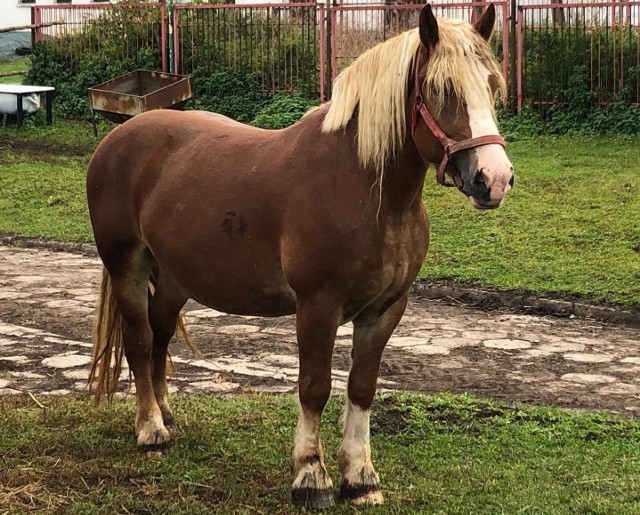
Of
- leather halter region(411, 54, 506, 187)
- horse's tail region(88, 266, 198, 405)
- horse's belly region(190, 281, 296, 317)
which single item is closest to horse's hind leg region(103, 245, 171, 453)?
horse's tail region(88, 266, 198, 405)

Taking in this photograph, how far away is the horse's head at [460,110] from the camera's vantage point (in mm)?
3771

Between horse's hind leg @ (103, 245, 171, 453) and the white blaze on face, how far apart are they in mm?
2119

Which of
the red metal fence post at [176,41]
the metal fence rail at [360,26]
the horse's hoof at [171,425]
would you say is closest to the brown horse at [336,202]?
the horse's hoof at [171,425]

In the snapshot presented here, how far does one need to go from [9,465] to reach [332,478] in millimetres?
1572

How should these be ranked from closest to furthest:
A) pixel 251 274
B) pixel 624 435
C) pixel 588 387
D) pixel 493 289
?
pixel 251 274 < pixel 624 435 < pixel 588 387 < pixel 493 289

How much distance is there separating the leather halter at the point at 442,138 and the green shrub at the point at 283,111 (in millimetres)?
12899

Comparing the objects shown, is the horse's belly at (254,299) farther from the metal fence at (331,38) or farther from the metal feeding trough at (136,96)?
the metal fence at (331,38)

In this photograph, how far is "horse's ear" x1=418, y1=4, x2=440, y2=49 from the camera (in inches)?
152

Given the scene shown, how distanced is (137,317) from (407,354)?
2.56 m

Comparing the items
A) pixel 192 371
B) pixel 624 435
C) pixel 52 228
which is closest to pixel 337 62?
pixel 52 228

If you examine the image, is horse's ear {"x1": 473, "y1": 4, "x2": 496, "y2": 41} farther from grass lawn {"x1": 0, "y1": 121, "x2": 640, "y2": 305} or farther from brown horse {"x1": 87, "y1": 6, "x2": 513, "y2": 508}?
grass lawn {"x1": 0, "y1": 121, "x2": 640, "y2": 305}

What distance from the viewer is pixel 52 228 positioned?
12500mm

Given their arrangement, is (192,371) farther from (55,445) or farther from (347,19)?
(347,19)

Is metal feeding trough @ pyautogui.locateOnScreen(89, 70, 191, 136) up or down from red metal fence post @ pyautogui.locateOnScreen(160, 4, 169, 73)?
down
